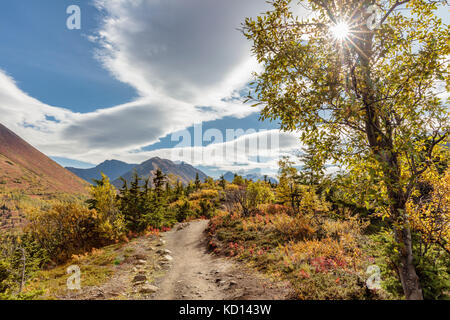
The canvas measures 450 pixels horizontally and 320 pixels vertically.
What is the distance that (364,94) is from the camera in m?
3.82

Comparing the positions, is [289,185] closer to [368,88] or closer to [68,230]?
[368,88]

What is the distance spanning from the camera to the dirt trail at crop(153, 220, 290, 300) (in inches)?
277

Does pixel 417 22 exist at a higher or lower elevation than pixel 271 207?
higher

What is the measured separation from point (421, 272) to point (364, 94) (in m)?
5.58

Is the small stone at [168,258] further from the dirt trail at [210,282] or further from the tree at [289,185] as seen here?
the tree at [289,185]

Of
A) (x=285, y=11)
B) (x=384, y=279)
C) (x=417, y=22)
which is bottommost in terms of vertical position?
(x=384, y=279)

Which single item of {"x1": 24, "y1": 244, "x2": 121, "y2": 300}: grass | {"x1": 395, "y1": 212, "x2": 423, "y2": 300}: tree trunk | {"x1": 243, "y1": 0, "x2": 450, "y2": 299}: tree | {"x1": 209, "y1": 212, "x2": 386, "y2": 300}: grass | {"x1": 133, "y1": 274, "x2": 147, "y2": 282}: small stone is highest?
{"x1": 243, "y1": 0, "x2": 450, "y2": 299}: tree

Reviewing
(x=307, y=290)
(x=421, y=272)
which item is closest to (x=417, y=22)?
(x=421, y=272)

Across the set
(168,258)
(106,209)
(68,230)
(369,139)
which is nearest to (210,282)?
(168,258)

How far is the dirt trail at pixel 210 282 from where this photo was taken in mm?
7027

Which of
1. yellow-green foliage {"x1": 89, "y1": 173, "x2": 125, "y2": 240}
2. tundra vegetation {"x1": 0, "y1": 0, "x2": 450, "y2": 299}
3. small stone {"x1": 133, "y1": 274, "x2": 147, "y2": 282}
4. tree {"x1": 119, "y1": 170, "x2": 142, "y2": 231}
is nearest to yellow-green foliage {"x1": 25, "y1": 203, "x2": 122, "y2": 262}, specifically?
yellow-green foliage {"x1": 89, "y1": 173, "x2": 125, "y2": 240}

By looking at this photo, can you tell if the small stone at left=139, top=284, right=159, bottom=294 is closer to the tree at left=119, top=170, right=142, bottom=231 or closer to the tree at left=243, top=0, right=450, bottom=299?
the tree at left=243, top=0, right=450, bottom=299

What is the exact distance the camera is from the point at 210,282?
8852 mm

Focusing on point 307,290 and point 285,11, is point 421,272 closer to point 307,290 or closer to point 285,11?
point 307,290
